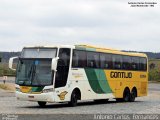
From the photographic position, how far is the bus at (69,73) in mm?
26188

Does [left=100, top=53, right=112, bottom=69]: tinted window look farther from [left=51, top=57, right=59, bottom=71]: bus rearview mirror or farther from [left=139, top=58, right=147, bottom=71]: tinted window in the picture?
[left=51, top=57, right=59, bottom=71]: bus rearview mirror

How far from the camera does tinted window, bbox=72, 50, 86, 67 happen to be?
2786 cm

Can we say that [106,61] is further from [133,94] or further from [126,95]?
[133,94]

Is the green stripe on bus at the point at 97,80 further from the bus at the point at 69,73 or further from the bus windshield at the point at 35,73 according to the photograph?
the bus windshield at the point at 35,73

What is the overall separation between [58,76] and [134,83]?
10228 mm

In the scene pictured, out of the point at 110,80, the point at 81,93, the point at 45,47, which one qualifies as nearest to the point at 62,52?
the point at 45,47

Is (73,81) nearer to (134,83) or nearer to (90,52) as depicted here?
(90,52)

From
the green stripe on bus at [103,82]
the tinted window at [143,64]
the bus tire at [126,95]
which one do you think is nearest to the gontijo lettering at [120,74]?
the green stripe on bus at [103,82]

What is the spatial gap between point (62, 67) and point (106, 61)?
531cm

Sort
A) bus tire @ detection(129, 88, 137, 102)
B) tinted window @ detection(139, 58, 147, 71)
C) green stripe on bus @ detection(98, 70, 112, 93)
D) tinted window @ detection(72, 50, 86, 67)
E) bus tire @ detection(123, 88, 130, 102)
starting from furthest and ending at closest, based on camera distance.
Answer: tinted window @ detection(139, 58, 147, 71) < bus tire @ detection(129, 88, 137, 102) < bus tire @ detection(123, 88, 130, 102) < green stripe on bus @ detection(98, 70, 112, 93) < tinted window @ detection(72, 50, 86, 67)

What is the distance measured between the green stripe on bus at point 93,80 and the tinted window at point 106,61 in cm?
98

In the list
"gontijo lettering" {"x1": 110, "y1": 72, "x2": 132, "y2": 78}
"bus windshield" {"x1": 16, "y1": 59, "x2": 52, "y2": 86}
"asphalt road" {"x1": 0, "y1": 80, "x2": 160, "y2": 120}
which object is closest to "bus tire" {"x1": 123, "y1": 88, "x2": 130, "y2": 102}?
"gontijo lettering" {"x1": 110, "y1": 72, "x2": 132, "y2": 78}

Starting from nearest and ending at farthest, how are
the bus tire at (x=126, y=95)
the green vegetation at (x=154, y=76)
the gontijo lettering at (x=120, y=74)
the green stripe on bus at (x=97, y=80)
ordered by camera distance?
the green stripe on bus at (x=97, y=80), the gontijo lettering at (x=120, y=74), the bus tire at (x=126, y=95), the green vegetation at (x=154, y=76)

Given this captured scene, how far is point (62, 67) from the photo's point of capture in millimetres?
26906
